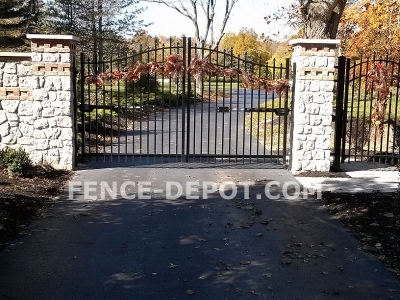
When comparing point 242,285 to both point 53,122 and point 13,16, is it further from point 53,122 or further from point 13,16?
point 13,16

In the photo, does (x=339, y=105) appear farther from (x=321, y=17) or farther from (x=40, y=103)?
(x=40, y=103)

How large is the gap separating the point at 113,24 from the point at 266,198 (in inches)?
746

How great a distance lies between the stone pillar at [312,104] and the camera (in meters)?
9.06

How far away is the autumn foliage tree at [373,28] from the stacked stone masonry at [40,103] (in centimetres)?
1107

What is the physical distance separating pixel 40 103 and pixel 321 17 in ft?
21.0

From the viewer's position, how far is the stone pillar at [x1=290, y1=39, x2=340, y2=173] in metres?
9.06

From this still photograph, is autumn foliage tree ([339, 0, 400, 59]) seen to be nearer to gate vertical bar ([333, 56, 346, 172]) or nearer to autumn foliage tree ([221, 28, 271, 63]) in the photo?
gate vertical bar ([333, 56, 346, 172])

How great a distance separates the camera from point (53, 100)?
909cm

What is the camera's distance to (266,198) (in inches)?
300

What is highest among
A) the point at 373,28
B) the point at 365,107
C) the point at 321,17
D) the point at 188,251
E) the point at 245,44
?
the point at 245,44

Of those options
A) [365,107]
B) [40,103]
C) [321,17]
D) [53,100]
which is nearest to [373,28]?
[321,17]

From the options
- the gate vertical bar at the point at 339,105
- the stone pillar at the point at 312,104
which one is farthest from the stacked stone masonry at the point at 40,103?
the gate vertical bar at the point at 339,105

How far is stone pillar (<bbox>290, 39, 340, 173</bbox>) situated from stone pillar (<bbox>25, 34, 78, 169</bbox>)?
4.29 m

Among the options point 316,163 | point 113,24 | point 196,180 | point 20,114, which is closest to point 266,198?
point 196,180
